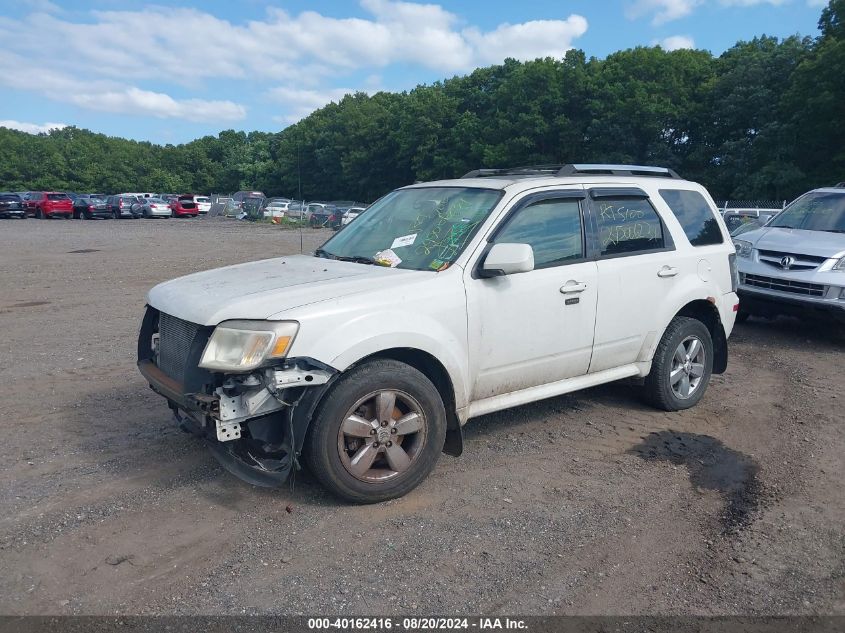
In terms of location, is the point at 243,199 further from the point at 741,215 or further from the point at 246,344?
the point at 246,344

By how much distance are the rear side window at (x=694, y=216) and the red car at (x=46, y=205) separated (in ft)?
163

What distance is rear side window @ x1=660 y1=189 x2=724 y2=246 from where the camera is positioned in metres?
5.95

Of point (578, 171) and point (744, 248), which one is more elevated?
point (578, 171)

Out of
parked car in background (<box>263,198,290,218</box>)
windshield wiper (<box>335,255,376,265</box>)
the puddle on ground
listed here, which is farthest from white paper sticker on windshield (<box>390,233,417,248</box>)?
parked car in background (<box>263,198,290,218</box>)

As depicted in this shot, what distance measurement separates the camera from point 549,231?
16.5 ft

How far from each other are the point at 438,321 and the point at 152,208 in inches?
2030

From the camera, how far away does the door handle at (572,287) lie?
489cm

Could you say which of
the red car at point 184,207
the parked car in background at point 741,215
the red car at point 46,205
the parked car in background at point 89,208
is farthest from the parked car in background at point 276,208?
the parked car in background at point 741,215

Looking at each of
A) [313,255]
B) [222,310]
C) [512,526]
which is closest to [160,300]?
[222,310]

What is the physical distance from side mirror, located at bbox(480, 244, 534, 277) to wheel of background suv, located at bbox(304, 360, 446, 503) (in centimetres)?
85

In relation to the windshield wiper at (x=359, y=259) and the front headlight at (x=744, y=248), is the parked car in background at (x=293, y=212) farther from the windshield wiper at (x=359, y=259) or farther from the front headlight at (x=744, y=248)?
the windshield wiper at (x=359, y=259)

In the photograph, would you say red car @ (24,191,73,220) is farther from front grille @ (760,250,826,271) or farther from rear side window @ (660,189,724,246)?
rear side window @ (660,189,724,246)

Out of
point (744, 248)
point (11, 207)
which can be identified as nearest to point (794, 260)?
point (744, 248)

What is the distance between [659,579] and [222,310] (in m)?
2.64
